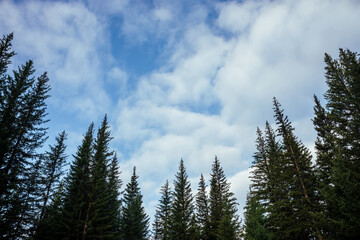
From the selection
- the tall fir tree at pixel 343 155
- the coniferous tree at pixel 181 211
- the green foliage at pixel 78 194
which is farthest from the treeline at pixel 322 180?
the green foliage at pixel 78 194

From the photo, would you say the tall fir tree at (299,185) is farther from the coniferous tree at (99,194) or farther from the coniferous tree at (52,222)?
the coniferous tree at (52,222)

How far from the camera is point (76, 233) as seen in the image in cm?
2142

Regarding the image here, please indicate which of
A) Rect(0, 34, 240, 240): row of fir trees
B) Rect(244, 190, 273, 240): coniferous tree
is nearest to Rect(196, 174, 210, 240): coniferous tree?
Rect(0, 34, 240, 240): row of fir trees

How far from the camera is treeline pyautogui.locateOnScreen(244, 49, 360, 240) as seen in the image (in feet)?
49.9

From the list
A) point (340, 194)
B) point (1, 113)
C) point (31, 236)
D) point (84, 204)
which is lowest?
point (31, 236)

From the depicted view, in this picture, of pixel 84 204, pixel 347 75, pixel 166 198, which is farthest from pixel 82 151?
pixel 347 75

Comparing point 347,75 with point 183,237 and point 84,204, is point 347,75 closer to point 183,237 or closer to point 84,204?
point 183,237

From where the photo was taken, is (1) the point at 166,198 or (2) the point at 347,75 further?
(1) the point at 166,198

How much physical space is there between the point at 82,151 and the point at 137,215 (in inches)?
654

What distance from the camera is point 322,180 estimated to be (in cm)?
2092

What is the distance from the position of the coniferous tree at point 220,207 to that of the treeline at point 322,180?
12.6ft

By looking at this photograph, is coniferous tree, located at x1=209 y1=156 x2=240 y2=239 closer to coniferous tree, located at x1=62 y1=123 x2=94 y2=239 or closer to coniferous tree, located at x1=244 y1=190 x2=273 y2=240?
coniferous tree, located at x1=244 y1=190 x2=273 y2=240

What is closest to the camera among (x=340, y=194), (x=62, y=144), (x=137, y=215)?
(x=340, y=194)

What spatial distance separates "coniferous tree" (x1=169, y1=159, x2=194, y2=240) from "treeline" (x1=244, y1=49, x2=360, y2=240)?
32.9 ft
